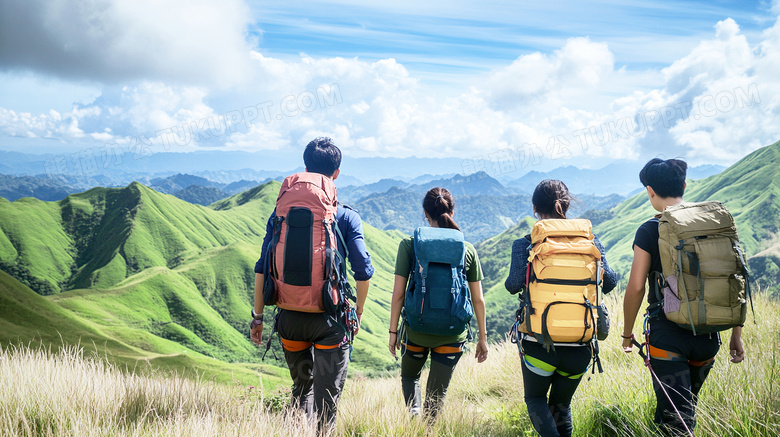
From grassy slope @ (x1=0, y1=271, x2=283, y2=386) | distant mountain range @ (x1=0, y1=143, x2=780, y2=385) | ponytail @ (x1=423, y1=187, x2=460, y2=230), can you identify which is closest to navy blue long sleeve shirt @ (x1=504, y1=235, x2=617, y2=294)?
ponytail @ (x1=423, y1=187, x2=460, y2=230)

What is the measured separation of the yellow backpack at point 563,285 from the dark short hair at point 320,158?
204cm

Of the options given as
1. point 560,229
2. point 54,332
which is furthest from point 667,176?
point 54,332

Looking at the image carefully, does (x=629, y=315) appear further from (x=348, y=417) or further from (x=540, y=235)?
(x=348, y=417)

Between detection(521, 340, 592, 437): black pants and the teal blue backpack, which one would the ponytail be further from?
detection(521, 340, 592, 437): black pants

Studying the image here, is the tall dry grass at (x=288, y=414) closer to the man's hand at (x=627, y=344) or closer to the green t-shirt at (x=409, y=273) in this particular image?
the man's hand at (x=627, y=344)

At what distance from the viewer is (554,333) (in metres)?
3.44

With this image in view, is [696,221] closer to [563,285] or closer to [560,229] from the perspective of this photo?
[560,229]

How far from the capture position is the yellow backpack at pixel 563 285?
3439mm

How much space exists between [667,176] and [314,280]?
321 centimetres

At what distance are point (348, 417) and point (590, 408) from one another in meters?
2.52

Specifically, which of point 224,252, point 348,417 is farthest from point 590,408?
point 224,252

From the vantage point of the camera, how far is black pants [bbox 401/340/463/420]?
4.25 metres

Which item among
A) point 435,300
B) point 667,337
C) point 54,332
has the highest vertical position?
point 435,300

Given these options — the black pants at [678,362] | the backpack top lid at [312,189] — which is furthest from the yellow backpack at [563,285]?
the backpack top lid at [312,189]
